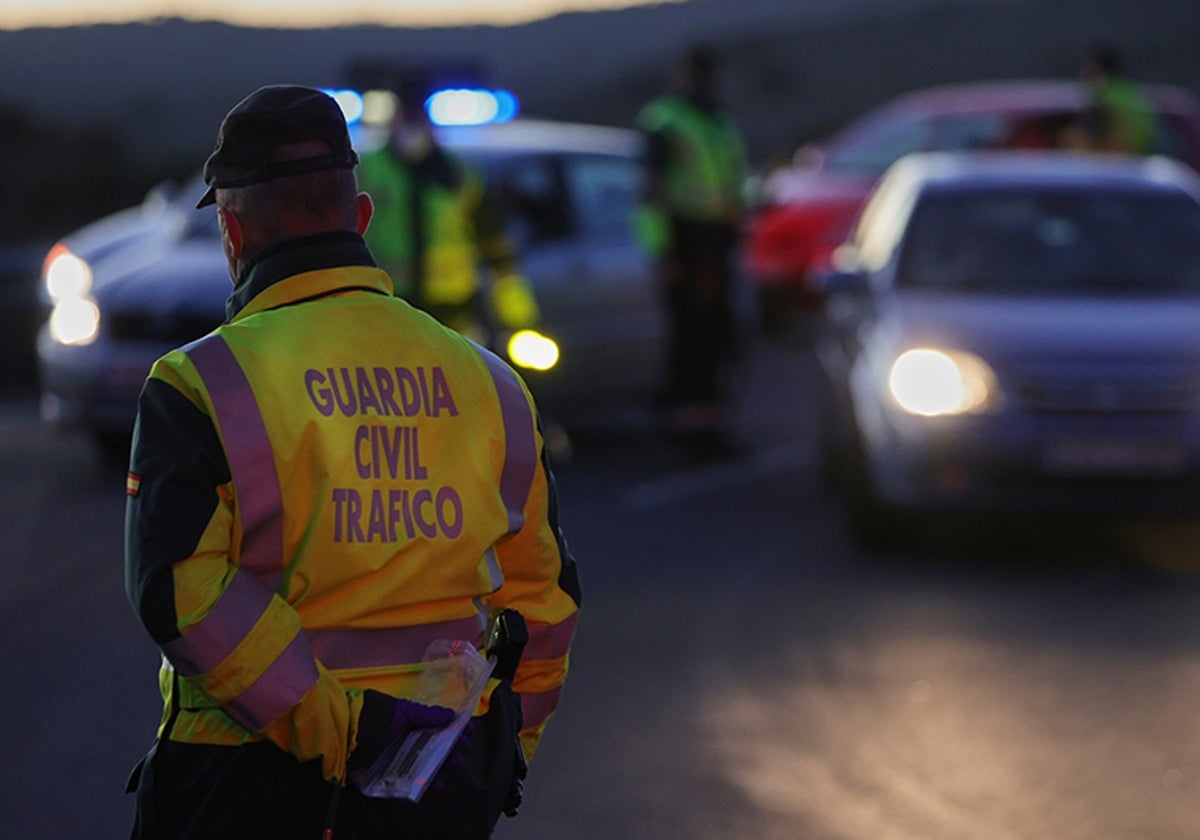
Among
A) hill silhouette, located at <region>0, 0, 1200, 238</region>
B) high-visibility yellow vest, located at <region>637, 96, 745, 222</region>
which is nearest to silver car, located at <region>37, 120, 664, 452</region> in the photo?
high-visibility yellow vest, located at <region>637, 96, 745, 222</region>

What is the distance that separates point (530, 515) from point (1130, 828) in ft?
10.0

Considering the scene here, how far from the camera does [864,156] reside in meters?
19.3

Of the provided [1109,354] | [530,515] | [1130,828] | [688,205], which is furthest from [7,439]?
[530,515]

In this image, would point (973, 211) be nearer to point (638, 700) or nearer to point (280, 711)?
point (638, 700)

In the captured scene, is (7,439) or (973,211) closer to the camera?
(973,211)

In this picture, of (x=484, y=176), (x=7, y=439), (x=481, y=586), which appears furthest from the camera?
(x=7, y=439)

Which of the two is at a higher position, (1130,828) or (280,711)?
(1130,828)

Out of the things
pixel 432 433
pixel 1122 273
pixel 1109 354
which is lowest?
pixel 432 433

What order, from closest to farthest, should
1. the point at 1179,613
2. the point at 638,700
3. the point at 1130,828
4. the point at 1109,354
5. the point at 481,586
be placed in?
the point at 481,586 < the point at 1130,828 < the point at 638,700 < the point at 1179,613 < the point at 1109,354

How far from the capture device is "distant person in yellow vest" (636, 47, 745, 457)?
12273mm

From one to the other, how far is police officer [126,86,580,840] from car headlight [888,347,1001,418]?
6297mm

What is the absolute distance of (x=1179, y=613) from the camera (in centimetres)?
849

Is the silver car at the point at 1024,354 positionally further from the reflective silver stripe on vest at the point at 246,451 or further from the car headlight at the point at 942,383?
the reflective silver stripe on vest at the point at 246,451

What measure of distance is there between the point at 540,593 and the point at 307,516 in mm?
467
